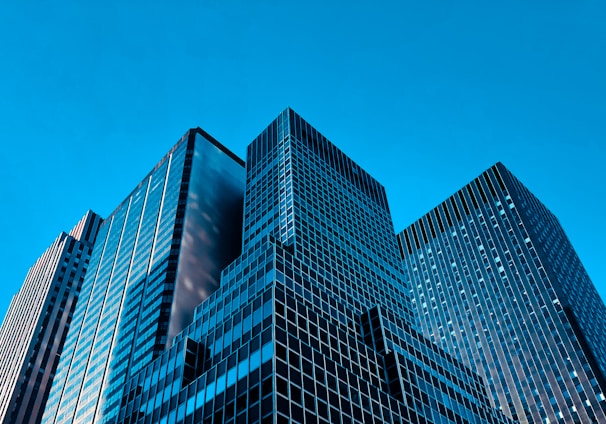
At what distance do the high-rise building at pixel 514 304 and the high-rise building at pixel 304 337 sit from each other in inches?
1524

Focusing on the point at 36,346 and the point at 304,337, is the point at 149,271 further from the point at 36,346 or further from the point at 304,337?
the point at 36,346

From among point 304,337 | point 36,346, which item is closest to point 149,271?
point 304,337

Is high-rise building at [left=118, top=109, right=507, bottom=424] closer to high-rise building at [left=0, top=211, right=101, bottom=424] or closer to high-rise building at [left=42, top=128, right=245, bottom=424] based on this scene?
high-rise building at [left=42, top=128, right=245, bottom=424]

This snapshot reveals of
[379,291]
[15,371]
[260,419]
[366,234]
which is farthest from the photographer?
[15,371]

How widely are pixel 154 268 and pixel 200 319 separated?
41.4 metres

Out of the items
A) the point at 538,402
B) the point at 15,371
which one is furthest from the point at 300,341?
the point at 15,371

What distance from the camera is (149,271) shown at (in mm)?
127375

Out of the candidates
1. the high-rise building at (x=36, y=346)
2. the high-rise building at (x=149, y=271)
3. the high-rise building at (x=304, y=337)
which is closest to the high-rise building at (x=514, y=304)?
the high-rise building at (x=304, y=337)

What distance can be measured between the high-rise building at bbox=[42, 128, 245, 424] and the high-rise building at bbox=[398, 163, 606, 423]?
2652 inches

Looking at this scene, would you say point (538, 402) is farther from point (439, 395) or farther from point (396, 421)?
point (396, 421)

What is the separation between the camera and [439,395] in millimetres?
86250

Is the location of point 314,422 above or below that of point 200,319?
below

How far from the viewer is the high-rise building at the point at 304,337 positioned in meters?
64.8

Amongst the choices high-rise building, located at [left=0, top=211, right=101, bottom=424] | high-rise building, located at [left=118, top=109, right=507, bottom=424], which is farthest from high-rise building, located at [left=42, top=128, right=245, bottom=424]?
high-rise building, located at [left=0, top=211, right=101, bottom=424]
